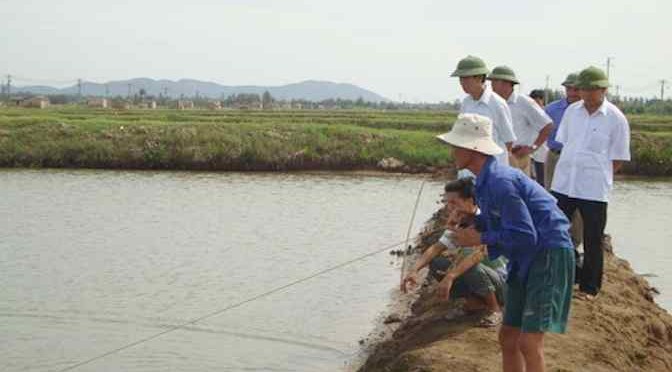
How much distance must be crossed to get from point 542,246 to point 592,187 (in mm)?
2654

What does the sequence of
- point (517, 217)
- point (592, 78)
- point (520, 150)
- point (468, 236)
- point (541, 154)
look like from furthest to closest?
point (541, 154) → point (520, 150) → point (592, 78) → point (468, 236) → point (517, 217)

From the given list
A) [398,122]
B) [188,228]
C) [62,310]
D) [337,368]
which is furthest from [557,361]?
[398,122]

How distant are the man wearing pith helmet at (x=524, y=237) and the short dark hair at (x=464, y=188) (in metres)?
0.48

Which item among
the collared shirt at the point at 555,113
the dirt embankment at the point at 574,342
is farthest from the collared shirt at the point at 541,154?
the dirt embankment at the point at 574,342

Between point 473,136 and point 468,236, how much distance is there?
1.52 feet

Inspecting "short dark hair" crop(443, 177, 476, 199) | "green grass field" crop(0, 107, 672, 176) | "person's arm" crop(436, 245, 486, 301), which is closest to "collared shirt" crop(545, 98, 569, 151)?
"person's arm" crop(436, 245, 486, 301)

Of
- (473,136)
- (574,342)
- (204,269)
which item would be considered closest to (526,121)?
(574,342)

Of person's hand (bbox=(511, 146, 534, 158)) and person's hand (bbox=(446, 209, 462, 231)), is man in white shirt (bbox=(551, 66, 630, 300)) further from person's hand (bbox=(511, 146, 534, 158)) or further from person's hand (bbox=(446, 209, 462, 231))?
person's hand (bbox=(446, 209, 462, 231))

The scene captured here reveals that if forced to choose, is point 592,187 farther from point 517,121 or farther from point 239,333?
point 239,333

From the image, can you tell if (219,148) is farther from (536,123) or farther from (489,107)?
(489,107)

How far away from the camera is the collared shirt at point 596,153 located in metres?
6.50

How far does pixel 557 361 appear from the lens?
5.16 metres

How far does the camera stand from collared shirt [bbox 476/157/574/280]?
3926 millimetres

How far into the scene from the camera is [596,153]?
21.4ft
